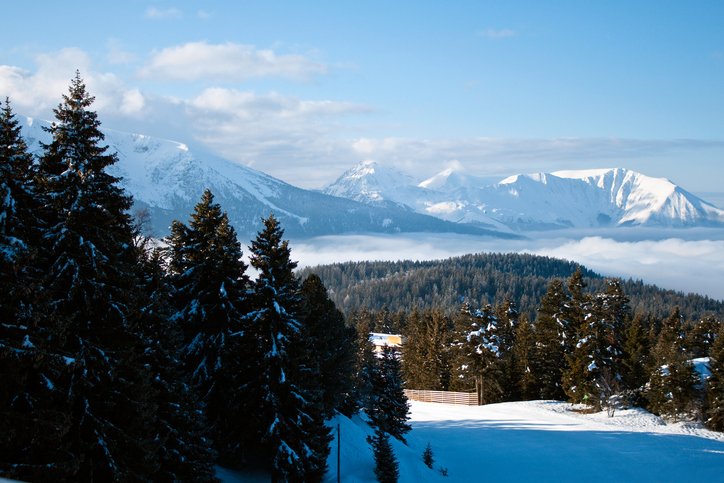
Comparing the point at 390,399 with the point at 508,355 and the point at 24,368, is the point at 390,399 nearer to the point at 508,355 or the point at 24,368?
the point at 24,368

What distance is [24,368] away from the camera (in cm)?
1084

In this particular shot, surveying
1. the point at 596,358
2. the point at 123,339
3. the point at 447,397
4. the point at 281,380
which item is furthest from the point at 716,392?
the point at 123,339

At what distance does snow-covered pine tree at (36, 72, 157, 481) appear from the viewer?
41.1ft

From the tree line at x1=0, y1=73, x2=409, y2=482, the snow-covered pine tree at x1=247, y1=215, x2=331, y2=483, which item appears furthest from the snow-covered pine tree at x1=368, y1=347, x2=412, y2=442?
the snow-covered pine tree at x1=247, y1=215, x2=331, y2=483

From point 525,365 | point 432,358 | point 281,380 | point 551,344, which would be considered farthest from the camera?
point 432,358

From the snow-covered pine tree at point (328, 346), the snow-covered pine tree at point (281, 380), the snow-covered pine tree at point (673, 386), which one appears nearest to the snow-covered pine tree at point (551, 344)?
the snow-covered pine tree at point (673, 386)

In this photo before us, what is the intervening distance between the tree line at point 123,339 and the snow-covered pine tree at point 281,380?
6cm

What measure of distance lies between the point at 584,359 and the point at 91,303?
4647cm

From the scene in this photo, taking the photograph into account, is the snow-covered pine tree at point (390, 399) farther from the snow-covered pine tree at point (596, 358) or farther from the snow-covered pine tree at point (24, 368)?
the snow-covered pine tree at point (596, 358)

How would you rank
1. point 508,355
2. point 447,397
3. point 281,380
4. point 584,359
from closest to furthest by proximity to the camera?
point 281,380, point 584,359, point 508,355, point 447,397

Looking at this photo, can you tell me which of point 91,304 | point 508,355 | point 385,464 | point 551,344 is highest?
point 91,304

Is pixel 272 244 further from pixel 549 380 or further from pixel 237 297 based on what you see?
pixel 549 380

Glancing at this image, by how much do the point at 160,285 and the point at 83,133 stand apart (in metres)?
6.15

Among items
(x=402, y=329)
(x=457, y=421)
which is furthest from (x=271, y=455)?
(x=402, y=329)
